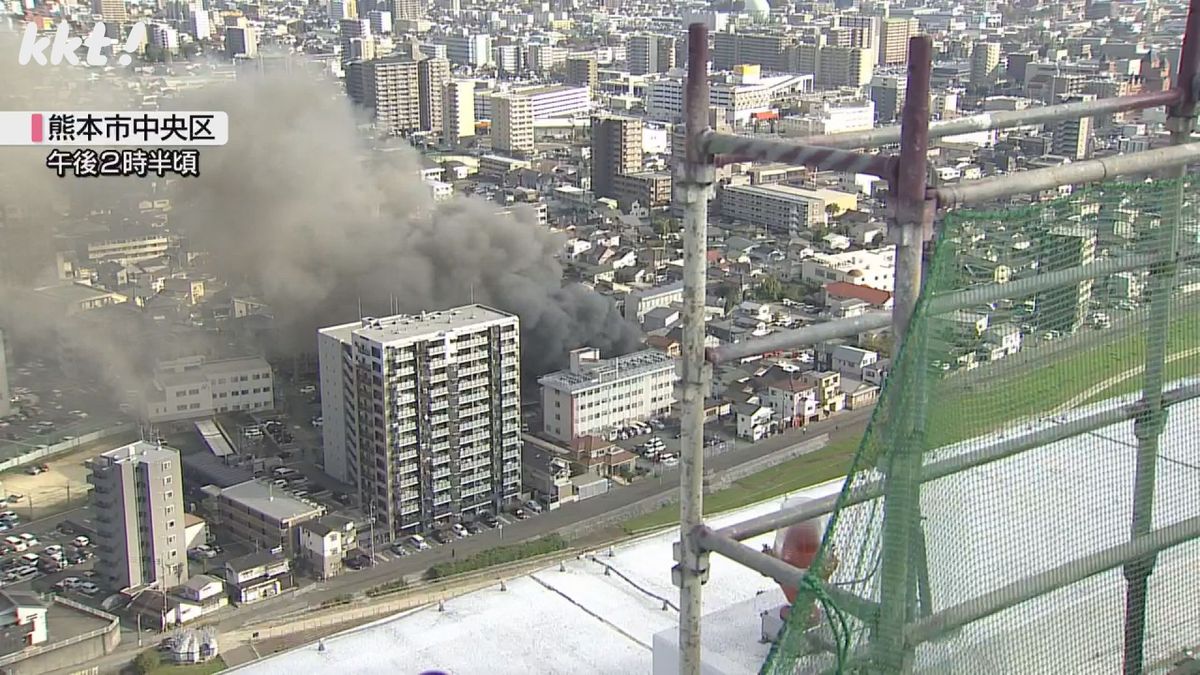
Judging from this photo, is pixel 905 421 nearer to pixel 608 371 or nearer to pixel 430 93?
pixel 608 371

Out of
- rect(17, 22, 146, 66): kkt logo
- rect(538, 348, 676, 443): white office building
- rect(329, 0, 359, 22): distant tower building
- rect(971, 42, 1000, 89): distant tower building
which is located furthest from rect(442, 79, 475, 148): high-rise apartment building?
rect(329, 0, 359, 22): distant tower building

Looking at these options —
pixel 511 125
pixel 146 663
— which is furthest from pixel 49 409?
pixel 511 125

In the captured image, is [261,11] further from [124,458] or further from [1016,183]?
[1016,183]

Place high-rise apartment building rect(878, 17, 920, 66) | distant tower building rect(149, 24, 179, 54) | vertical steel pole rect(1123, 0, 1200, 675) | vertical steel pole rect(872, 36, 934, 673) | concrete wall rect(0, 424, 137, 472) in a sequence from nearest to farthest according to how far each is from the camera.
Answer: vertical steel pole rect(872, 36, 934, 673), vertical steel pole rect(1123, 0, 1200, 675), concrete wall rect(0, 424, 137, 472), distant tower building rect(149, 24, 179, 54), high-rise apartment building rect(878, 17, 920, 66)

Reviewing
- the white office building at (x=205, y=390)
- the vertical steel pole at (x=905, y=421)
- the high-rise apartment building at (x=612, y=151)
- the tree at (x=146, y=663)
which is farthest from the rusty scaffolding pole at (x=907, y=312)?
the high-rise apartment building at (x=612, y=151)

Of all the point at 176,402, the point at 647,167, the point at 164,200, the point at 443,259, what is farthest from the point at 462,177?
the point at 176,402

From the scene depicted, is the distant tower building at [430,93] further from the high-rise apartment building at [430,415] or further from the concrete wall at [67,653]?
the concrete wall at [67,653]

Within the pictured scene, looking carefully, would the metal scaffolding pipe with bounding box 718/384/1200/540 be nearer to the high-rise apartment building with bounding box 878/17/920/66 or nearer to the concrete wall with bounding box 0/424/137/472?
the concrete wall with bounding box 0/424/137/472
